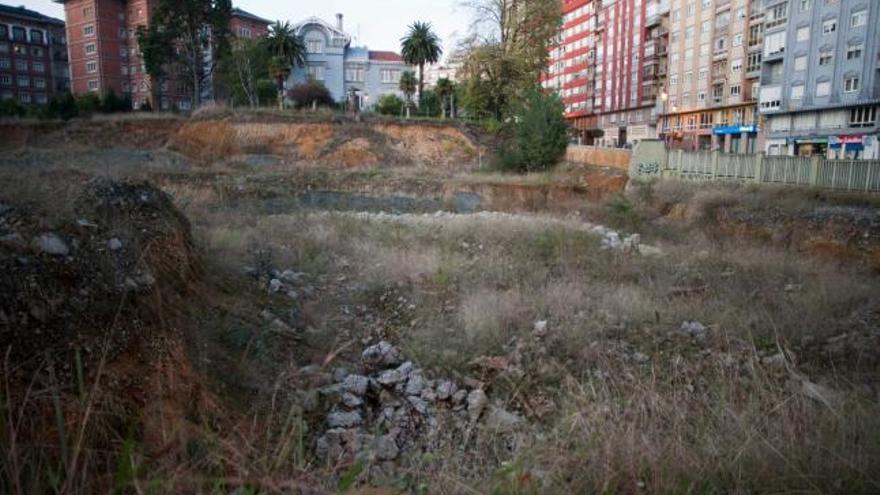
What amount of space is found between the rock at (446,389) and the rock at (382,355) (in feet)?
2.82

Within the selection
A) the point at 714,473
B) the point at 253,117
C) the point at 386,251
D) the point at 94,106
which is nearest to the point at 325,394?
the point at 714,473

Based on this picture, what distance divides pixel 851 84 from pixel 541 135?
91.8ft

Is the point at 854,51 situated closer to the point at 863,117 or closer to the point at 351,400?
the point at 863,117

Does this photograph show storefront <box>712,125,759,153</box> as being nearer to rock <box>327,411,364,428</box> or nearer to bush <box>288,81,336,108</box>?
bush <box>288,81,336,108</box>

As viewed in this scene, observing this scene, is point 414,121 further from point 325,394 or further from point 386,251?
point 325,394

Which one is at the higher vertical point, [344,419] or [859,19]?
[859,19]

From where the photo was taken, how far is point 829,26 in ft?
130

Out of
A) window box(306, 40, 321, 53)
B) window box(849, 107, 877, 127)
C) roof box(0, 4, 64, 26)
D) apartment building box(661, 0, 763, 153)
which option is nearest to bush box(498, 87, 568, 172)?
window box(849, 107, 877, 127)

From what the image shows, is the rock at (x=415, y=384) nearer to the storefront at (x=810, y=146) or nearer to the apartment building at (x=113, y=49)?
the storefront at (x=810, y=146)

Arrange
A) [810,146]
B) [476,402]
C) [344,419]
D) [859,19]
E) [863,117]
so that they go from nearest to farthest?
[344,419]
[476,402]
[859,19]
[863,117]
[810,146]

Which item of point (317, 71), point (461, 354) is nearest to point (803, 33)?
point (317, 71)

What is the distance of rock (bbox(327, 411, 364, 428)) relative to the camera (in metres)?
5.19

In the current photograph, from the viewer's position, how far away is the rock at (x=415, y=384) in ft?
19.4

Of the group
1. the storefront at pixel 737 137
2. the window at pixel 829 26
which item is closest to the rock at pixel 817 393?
the window at pixel 829 26
